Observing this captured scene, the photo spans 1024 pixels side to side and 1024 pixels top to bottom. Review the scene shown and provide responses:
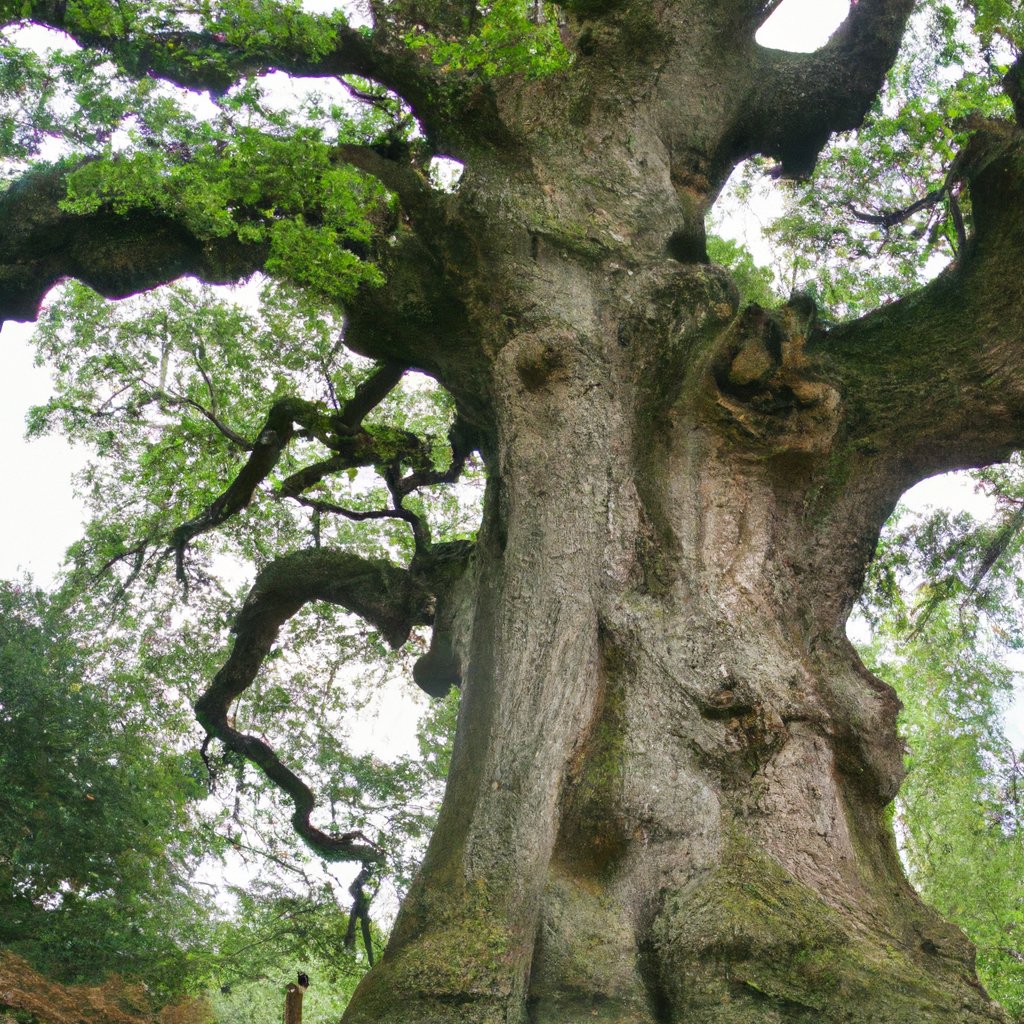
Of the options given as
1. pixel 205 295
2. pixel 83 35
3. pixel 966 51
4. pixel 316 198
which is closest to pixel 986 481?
pixel 966 51

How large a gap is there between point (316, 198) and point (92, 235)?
154cm

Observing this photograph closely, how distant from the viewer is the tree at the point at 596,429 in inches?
154

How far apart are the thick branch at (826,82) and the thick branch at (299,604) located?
4590 millimetres

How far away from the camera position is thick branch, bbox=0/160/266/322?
6207mm

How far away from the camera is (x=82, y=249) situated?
6.43 meters

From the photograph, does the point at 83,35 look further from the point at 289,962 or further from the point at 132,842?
the point at 289,962

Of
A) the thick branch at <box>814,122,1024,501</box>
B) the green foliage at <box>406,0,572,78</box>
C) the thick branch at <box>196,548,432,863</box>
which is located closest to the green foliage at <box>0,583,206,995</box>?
the thick branch at <box>196,548,432,863</box>

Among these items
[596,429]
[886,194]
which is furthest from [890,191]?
[596,429]

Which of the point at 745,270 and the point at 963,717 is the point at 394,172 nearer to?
the point at 745,270

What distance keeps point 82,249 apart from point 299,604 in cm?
308

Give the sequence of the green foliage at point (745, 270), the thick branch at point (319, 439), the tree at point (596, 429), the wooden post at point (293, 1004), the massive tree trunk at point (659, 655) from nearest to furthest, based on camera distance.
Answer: the massive tree trunk at point (659, 655) < the tree at point (596, 429) < the wooden post at point (293, 1004) < the thick branch at point (319, 439) < the green foliage at point (745, 270)

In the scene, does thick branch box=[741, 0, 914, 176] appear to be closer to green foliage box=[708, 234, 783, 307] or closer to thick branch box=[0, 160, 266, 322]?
green foliage box=[708, 234, 783, 307]

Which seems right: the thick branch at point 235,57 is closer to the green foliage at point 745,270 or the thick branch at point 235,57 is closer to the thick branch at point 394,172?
the thick branch at point 394,172

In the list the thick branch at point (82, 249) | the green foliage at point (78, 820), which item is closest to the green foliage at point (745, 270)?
the thick branch at point (82, 249)
